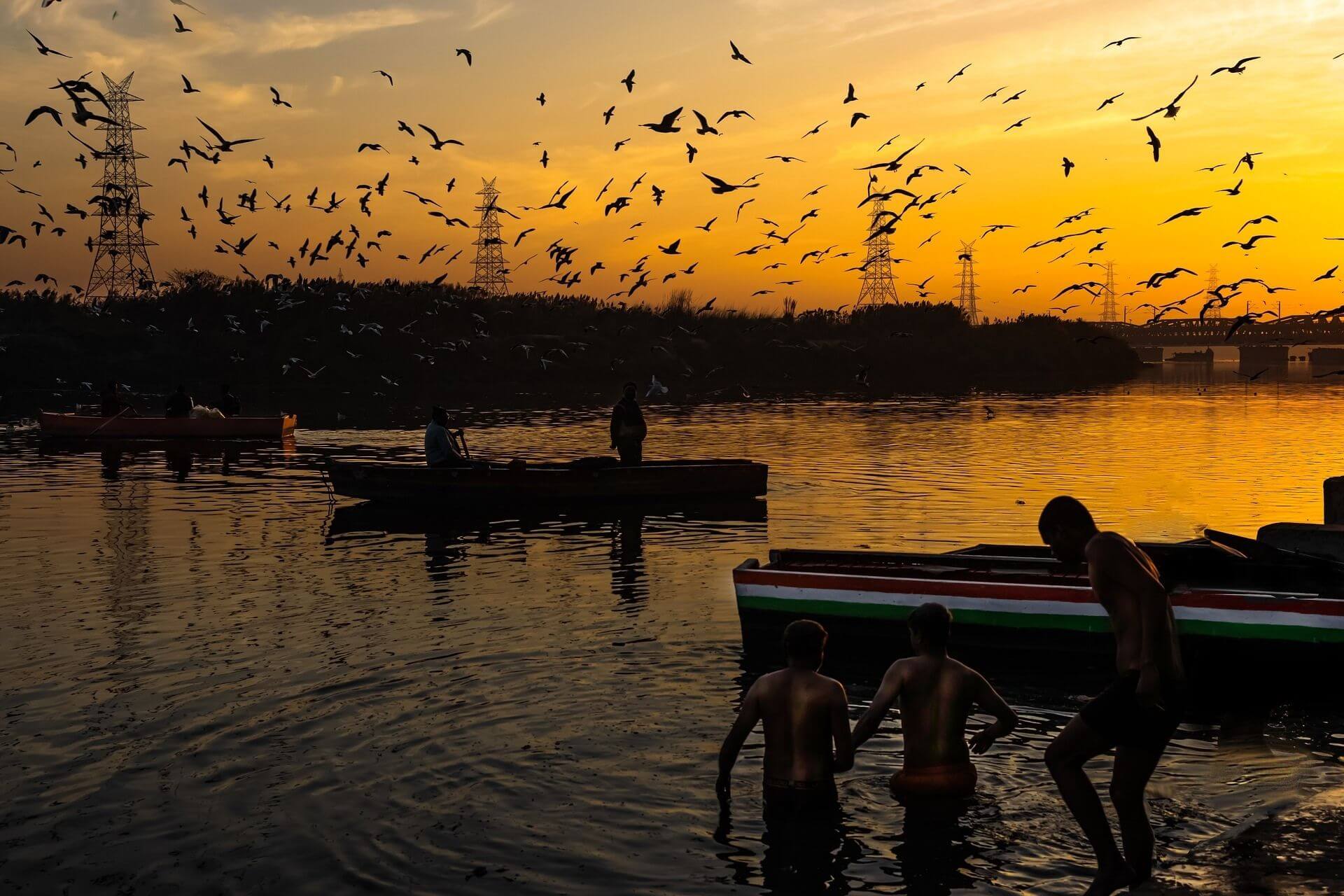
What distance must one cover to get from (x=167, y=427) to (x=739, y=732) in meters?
39.3

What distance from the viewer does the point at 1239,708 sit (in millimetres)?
12516

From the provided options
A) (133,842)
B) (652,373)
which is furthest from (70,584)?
(652,373)

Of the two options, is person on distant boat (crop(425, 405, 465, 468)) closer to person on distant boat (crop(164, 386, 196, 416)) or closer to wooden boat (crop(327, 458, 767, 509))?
wooden boat (crop(327, 458, 767, 509))

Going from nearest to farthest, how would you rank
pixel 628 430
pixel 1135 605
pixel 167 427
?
pixel 1135 605 → pixel 628 430 → pixel 167 427

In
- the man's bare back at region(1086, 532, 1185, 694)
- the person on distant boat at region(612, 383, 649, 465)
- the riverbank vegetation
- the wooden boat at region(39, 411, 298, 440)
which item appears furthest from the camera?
the riverbank vegetation

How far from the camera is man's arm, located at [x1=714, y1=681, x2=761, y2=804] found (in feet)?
26.5

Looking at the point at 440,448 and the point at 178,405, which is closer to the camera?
the point at 440,448

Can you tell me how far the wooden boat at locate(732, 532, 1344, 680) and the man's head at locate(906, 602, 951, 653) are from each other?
19.6ft

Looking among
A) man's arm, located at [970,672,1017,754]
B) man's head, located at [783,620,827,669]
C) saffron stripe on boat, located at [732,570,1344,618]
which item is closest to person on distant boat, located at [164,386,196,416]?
saffron stripe on boat, located at [732,570,1344,618]

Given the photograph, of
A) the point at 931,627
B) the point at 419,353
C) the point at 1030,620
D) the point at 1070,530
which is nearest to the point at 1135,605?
the point at 1070,530

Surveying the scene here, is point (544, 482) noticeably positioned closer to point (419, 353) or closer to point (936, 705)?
point (936, 705)

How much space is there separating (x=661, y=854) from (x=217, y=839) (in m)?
3.06

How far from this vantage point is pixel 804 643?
7.88 meters

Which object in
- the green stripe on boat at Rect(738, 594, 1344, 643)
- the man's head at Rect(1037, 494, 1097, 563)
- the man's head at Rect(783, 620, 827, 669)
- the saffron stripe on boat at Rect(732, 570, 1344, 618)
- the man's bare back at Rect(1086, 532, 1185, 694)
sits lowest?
the green stripe on boat at Rect(738, 594, 1344, 643)
